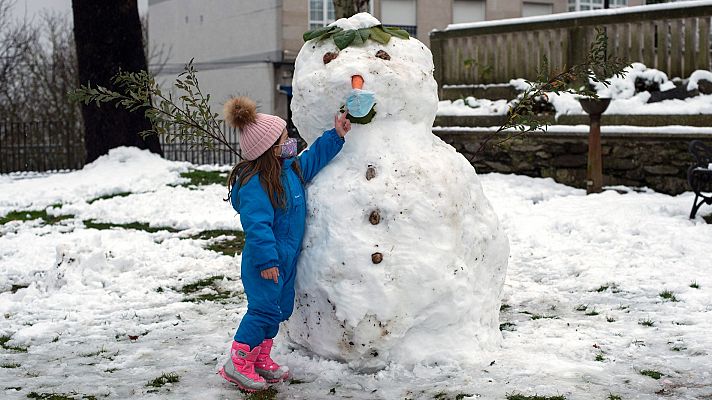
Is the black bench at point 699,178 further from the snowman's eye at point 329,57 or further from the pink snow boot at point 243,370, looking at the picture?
the pink snow boot at point 243,370

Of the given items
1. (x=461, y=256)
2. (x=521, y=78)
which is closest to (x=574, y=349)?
(x=461, y=256)

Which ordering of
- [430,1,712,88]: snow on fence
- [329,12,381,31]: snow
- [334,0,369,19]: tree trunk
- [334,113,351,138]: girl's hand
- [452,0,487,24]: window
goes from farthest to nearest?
[452,0,487,24]: window, [334,0,369,19]: tree trunk, [430,1,712,88]: snow on fence, [329,12,381,31]: snow, [334,113,351,138]: girl's hand

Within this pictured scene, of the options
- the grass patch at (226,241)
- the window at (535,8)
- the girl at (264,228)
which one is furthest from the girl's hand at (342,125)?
the window at (535,8)

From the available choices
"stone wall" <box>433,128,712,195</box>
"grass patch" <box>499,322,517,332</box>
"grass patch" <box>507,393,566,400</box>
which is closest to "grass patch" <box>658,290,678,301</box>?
"grass patch" <box>499,322,517,332</box>

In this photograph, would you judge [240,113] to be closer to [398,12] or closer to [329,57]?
[329,57]

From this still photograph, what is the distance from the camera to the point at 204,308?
6.25 metres

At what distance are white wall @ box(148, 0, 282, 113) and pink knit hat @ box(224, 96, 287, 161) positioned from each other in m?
22.0

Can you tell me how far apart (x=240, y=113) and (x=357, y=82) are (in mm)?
682

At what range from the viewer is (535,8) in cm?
2894

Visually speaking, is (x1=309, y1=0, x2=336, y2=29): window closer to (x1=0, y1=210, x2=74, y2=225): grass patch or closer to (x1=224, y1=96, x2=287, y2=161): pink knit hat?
(x1=0, y1=210, x2=74, y2=225): grass patch

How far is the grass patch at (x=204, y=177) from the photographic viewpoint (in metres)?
13.3

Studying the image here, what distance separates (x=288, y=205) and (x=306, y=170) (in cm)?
33

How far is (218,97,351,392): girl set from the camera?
4320 millimetres

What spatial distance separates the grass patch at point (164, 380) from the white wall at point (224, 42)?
73.0 feet
